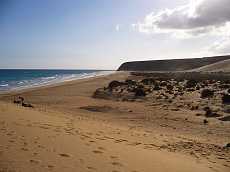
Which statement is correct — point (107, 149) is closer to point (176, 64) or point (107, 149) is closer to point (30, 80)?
point (30, 80)

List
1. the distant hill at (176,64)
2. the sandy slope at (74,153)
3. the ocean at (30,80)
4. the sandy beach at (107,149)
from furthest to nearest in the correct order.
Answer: the distant hill at (176,64), the ocean at (30,80), the sandy beach at (107,149), the sandy slope at (74,153)

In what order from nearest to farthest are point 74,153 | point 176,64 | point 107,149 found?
point 74,153 < point 107,149 < point 176,64

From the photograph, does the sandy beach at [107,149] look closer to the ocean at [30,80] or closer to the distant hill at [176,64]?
the ocean at [30,80]

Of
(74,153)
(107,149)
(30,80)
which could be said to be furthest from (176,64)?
(74,153)

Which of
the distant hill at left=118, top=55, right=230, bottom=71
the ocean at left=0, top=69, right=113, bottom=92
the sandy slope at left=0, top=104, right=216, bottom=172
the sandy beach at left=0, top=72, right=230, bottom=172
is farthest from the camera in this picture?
the distant hill at left=118, top=55, right=230, bottom=71

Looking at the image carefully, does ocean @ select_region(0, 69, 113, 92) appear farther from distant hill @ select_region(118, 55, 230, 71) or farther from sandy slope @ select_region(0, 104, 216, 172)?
sandy slope @ select_region(0, 104, 216, 172)

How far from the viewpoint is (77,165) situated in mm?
6445

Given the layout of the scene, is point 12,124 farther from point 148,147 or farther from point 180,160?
point 180,160

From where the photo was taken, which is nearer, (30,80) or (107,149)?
(107,149)

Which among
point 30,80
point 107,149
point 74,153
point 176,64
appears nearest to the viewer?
point 74,153

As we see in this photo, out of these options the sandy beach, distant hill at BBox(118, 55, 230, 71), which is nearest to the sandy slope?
the sandy beach

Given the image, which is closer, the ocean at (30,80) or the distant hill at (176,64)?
the ocean at (30,80)

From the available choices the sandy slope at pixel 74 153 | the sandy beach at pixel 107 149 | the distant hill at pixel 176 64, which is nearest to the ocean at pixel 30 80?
the distant hill at pixel 176 64

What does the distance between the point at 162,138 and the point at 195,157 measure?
2.41 metres
